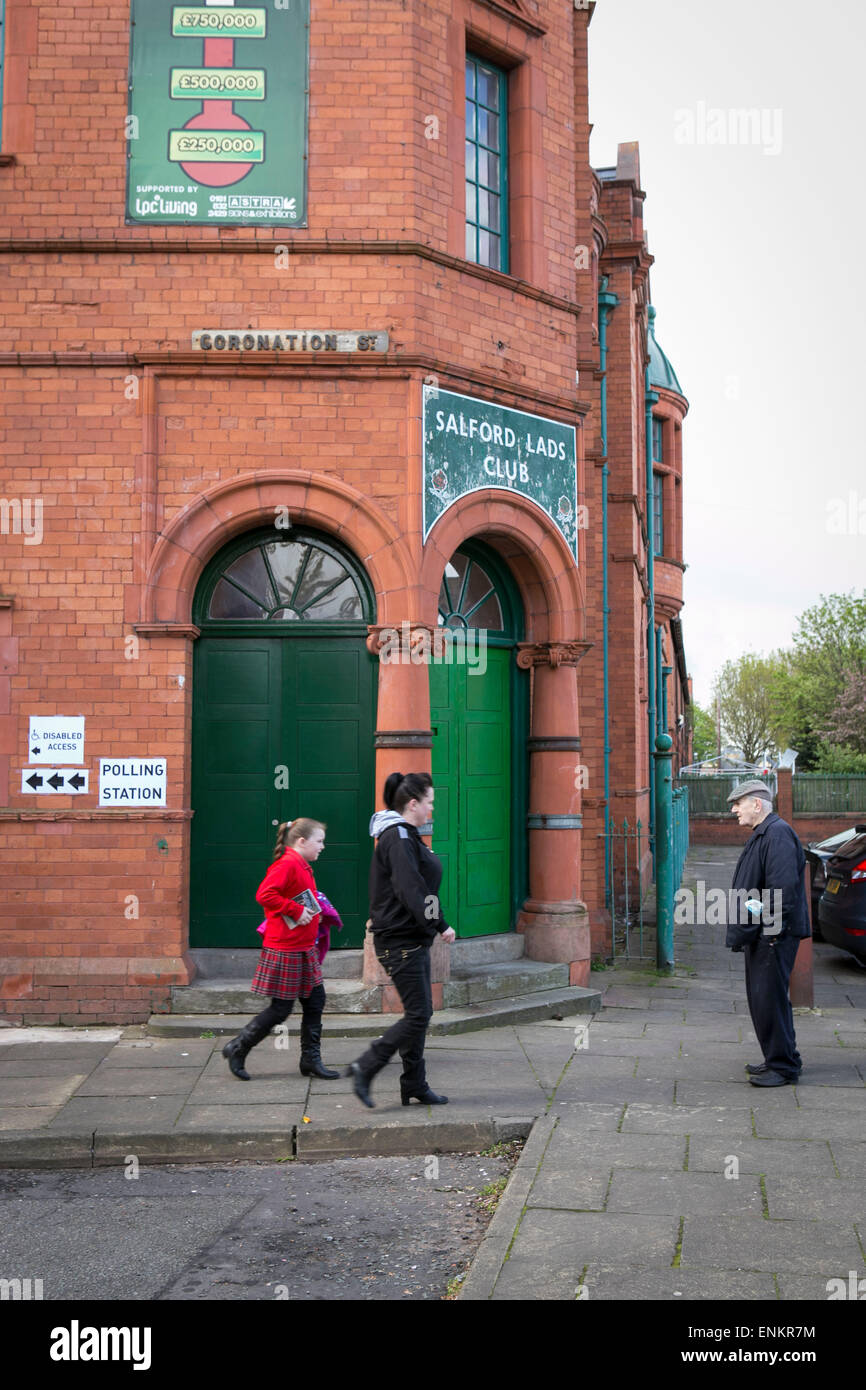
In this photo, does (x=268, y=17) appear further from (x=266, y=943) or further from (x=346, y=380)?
(x=266, y=943)

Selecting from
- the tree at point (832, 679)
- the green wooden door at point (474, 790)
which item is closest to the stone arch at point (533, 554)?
the green wooden door at point (474, 790)

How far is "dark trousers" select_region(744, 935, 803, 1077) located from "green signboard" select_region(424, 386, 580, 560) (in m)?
4.05

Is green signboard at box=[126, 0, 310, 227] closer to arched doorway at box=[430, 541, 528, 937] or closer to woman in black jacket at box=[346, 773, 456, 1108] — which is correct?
arched doorway at box=[430, 541, 528, 937]

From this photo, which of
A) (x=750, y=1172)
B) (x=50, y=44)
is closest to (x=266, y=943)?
(x=750, y=1172)

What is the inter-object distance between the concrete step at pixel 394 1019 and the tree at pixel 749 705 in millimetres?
66732

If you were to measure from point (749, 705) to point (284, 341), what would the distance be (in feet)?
229

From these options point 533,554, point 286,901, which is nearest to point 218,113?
point 533,554

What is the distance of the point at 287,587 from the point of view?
10.0 meters

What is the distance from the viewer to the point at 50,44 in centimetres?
978

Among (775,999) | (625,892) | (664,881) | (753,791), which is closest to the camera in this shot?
(775,999)

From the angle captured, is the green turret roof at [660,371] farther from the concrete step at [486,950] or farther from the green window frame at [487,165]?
the concrete step at [486,950]

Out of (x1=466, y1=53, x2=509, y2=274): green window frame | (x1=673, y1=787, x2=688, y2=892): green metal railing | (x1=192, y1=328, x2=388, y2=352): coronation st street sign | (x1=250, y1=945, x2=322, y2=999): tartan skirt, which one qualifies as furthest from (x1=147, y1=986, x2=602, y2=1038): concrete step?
(x1=673, y1=787, x2=688, y2=892): green metal railing

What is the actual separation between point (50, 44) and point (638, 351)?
35.8 ft

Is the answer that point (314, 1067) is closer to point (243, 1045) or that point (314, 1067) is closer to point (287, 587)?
point (243, 1045)
